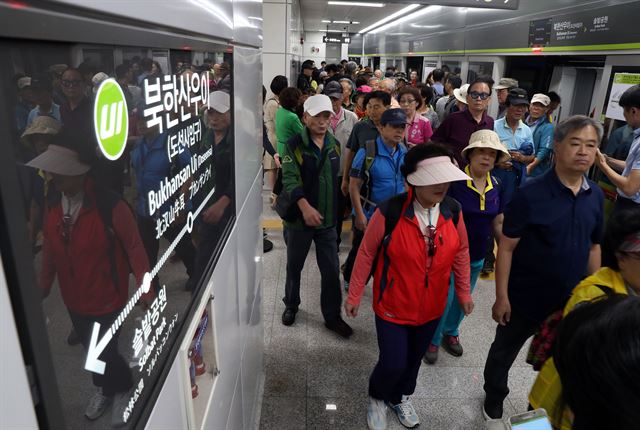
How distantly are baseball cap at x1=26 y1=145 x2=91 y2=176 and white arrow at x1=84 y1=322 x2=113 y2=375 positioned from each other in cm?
22

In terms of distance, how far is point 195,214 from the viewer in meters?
1.15

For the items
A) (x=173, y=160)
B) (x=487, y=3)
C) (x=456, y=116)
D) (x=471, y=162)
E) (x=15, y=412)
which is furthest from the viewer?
(x=487, y=3)

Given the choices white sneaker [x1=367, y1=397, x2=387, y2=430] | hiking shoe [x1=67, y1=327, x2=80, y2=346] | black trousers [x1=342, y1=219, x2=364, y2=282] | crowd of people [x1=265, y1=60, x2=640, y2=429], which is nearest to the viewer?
hiking shoe [x1=67, y1=327, x2=80, y2=346]

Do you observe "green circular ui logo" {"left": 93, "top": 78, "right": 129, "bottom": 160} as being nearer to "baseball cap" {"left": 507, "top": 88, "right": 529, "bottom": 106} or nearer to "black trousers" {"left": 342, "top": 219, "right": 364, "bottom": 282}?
"black trousers" {"left": 342, "top": 219, "right": 364, "bottom": 282}

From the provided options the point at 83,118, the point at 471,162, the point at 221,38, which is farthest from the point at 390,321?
the point at 83,118

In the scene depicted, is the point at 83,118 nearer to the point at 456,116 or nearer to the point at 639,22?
the point at 456,116

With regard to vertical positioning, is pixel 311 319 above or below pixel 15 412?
below

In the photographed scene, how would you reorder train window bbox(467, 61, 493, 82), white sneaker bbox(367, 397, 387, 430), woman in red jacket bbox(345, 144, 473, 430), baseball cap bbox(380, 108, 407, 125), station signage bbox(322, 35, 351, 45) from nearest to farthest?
1. woman in red jacket bbox(345, 144, 473, 430)
2. white sneaker bbox(367, 397, 387, 430)
3. baseball cap bbox(380, 108, 407, 125)
4. train window bbox(467, 61, 493, 82)
5. station signage bbox(322, 35, 351, 45)

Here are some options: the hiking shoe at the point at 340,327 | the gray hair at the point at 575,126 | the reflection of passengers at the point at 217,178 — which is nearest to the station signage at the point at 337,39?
the hiking shoe at the point at 340,327

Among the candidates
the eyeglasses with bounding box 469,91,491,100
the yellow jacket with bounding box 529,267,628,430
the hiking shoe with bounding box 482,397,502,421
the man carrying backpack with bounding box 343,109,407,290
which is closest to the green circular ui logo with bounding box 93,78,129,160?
the yellow jacket with bounding box 529,267,628,430

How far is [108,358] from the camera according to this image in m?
0.67

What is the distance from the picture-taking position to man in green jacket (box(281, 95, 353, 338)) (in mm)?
3137

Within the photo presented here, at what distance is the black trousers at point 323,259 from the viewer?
3.42 m

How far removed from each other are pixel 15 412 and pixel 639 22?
238 inches
